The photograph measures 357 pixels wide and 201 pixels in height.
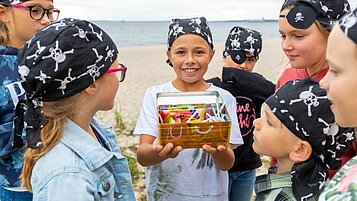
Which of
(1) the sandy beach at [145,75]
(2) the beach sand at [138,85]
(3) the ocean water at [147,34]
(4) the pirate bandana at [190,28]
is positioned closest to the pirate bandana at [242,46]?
(4) the pirate bandana at [190,28]

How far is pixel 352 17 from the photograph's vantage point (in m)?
1.29

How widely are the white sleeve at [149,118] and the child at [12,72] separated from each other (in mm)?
768

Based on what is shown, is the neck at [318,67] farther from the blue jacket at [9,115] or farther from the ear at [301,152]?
the blue jacket at [9,115]

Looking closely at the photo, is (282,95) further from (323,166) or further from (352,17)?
(352,17)

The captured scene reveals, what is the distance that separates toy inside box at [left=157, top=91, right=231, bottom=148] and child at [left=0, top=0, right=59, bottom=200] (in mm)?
848

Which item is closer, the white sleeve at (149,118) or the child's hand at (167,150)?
the child's hand at (167,150)

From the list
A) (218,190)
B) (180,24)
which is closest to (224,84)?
(180,24)

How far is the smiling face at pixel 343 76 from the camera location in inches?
51.6

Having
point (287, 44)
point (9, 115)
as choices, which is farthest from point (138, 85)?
point (287, 44)

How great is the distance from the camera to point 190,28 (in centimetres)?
312

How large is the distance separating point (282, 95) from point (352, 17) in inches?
38.5

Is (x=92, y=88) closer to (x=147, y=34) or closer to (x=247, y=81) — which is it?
(x=247, y=81)

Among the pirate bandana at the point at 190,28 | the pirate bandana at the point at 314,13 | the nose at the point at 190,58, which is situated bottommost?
the nose at the point at 190,58

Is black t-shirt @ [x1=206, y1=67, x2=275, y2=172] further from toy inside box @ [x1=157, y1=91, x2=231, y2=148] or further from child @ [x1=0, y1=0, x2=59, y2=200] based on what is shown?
child @ [x1=0, y1=0, x2=59, y2=200]
